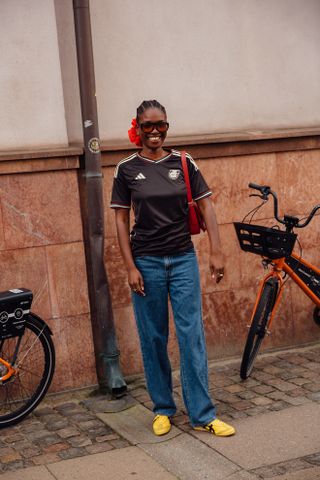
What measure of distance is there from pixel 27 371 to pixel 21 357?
15cm

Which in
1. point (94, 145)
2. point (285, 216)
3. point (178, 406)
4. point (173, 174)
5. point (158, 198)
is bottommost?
point (178, 406)

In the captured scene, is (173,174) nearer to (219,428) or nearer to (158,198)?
(158,198)

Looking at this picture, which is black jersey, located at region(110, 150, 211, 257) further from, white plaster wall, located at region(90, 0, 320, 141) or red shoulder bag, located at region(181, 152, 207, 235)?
white plaster wall, located at region(90, 0, 320, 141)

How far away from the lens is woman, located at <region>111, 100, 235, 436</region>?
503 cm

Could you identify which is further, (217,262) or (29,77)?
(29,77)

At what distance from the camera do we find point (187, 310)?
16.8 feet

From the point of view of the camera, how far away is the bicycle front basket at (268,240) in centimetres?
599

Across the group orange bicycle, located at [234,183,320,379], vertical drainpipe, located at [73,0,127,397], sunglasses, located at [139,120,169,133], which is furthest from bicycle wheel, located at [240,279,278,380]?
sunglasses, located at [139,120,169,133]

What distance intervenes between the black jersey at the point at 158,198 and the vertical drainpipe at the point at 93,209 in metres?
0.94

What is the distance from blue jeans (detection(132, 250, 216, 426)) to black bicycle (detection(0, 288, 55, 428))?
0.88m

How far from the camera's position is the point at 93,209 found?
6.09 m

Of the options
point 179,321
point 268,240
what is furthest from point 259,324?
point 179,321

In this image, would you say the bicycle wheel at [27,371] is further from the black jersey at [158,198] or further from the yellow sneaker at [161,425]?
the black jersey at [158,198]

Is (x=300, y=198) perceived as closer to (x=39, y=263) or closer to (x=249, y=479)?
(x=39, y=263)
